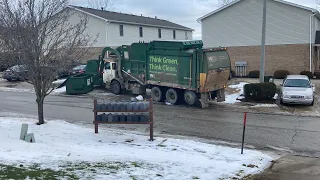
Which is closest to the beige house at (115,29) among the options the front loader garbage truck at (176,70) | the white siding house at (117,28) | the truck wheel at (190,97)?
the white siding house at (117,28)

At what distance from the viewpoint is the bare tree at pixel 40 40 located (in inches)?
392

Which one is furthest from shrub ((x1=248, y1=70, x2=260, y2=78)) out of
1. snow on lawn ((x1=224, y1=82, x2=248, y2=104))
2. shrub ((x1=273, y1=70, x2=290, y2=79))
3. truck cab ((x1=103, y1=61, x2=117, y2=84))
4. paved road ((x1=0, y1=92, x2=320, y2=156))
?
paved road ((x1=0, y1=92, x2=320, y2=156))

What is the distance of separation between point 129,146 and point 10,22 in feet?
15.6

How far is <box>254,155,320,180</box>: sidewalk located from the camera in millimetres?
7551

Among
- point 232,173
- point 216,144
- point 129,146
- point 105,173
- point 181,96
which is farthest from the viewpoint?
point 181,96

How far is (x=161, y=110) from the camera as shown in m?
17.2

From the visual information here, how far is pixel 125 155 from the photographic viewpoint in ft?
27.4

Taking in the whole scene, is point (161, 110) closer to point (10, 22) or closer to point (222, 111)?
point (222, 111)

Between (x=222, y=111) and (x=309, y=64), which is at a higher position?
(x=309, y=64)

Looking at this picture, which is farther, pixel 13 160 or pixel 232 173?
pixel 232 173

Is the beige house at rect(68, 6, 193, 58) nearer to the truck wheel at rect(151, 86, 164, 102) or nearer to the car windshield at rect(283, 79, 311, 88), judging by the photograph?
the truck wheel at rect(151, 86, 164, 102)

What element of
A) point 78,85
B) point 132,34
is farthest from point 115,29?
point 78,85

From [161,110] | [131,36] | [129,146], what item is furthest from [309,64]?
[129,146]

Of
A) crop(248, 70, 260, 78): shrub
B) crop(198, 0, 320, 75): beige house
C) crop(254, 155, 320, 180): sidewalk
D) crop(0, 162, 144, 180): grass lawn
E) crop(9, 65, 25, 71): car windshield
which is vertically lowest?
crop(254, 155, 320, 180): sidewalk
